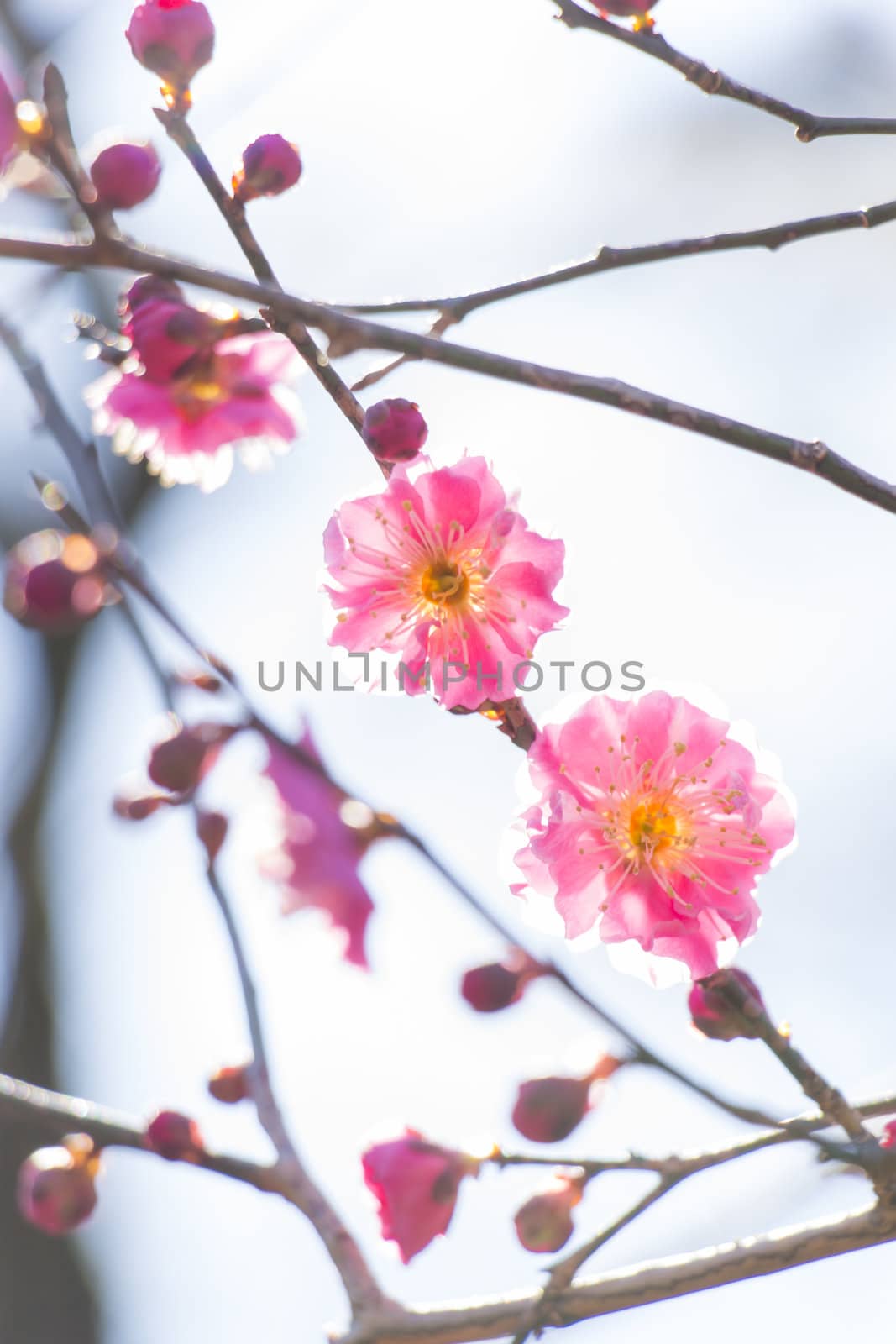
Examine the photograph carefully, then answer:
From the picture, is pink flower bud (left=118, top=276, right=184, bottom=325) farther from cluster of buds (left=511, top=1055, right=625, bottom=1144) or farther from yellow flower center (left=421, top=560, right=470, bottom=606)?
cluster of buds (left=511, top=1055, right=625, bottom=1144)

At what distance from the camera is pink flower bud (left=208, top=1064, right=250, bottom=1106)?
3.26ft

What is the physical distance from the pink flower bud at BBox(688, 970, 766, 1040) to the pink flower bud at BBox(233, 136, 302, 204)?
620 millimetres

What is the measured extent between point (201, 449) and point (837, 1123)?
88cm

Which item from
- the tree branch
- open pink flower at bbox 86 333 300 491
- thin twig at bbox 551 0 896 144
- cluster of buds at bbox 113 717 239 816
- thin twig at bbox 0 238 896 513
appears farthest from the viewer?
open pink flower at bbox 86 333 300 491

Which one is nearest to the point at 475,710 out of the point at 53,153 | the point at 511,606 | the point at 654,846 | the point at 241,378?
the point at 511,606

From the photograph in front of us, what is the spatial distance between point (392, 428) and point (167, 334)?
0.19m

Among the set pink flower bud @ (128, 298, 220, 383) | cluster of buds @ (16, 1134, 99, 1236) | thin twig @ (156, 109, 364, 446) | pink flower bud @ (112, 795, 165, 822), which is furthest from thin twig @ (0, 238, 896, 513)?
cluster of buds @ (16, 1134, 99, 1236)

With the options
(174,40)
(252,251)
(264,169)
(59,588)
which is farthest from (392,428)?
(59,588)

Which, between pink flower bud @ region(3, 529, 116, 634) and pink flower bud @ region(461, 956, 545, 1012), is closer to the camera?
pink flower bud @ region(461, 956, 545, 1012)

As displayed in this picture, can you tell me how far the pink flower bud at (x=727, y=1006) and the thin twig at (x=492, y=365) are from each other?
12.7 inches

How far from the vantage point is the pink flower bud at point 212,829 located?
105cm

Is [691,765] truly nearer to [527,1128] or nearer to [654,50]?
[527,1128]

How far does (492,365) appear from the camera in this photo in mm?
571

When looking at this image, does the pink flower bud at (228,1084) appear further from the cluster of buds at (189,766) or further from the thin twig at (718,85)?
the thin twig at (718,85)
